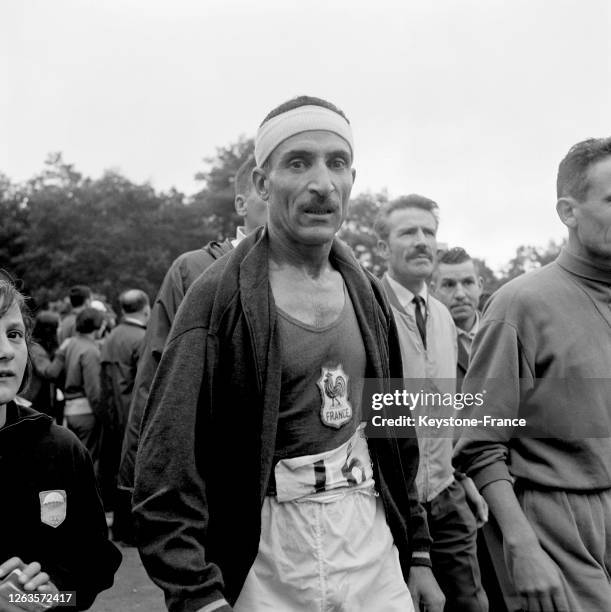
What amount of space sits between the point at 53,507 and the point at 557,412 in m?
1.82

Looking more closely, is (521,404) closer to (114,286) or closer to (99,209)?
(114,286)

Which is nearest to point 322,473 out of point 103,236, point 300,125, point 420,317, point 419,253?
point 300,125

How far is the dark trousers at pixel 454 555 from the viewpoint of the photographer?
4.75 meters

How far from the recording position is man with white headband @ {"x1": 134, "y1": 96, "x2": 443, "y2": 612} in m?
2.31

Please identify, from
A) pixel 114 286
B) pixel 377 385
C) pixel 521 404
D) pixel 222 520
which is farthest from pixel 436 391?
pixel 114 286

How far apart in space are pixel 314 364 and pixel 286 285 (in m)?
0.29

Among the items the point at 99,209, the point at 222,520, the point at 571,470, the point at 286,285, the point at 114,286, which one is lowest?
the point at 222,520

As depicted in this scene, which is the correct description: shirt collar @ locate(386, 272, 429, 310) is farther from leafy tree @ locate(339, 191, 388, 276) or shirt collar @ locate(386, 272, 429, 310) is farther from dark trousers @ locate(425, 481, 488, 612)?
leafy tree @ locate(339, 191, 388, 276)

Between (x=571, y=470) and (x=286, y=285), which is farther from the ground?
(x=286, y=285)

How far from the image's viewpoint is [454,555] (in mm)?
4754

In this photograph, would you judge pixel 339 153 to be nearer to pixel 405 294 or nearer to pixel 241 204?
pixel 241 204

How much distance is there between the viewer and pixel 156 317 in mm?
3986

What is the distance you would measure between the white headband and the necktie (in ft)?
7.60

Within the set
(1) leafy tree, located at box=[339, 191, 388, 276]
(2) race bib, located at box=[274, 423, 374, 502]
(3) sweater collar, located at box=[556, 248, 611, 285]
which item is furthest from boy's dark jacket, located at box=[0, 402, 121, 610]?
(1) leafy tree, located at box=[339, 191, 388, 276]
